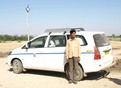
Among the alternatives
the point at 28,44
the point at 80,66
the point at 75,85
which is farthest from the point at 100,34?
the point at 28,44

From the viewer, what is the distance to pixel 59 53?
1141cm

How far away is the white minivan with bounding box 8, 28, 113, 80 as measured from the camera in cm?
1053

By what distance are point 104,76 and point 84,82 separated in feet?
4.35

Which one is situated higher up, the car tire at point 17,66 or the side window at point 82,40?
the side window at point 82,40

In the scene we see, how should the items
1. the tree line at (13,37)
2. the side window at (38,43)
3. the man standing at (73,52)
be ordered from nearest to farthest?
the man standing at (73,52), the side window at (38,43), the tree line at (13,37)

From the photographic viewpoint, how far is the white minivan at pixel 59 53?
1053cm

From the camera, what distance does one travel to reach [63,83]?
10641 mm

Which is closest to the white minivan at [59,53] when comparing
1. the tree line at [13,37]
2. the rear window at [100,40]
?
the rear window at [100,40]

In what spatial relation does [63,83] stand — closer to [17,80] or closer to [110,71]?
[17,80]

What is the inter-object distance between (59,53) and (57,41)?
1.93 ft

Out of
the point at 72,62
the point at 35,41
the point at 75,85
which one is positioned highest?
the point at 35,41

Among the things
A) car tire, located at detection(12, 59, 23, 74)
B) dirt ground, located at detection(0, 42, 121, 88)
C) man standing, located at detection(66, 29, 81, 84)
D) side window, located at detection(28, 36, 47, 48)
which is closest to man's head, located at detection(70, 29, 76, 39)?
man standing, located at detection(66, 29, 81, 84)

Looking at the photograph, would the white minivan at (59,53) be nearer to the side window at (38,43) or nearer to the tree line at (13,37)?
the side window at (38,43)

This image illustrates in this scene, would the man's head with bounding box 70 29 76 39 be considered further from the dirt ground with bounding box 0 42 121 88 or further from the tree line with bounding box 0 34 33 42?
the tree line with bounding box 0 34 33 42
